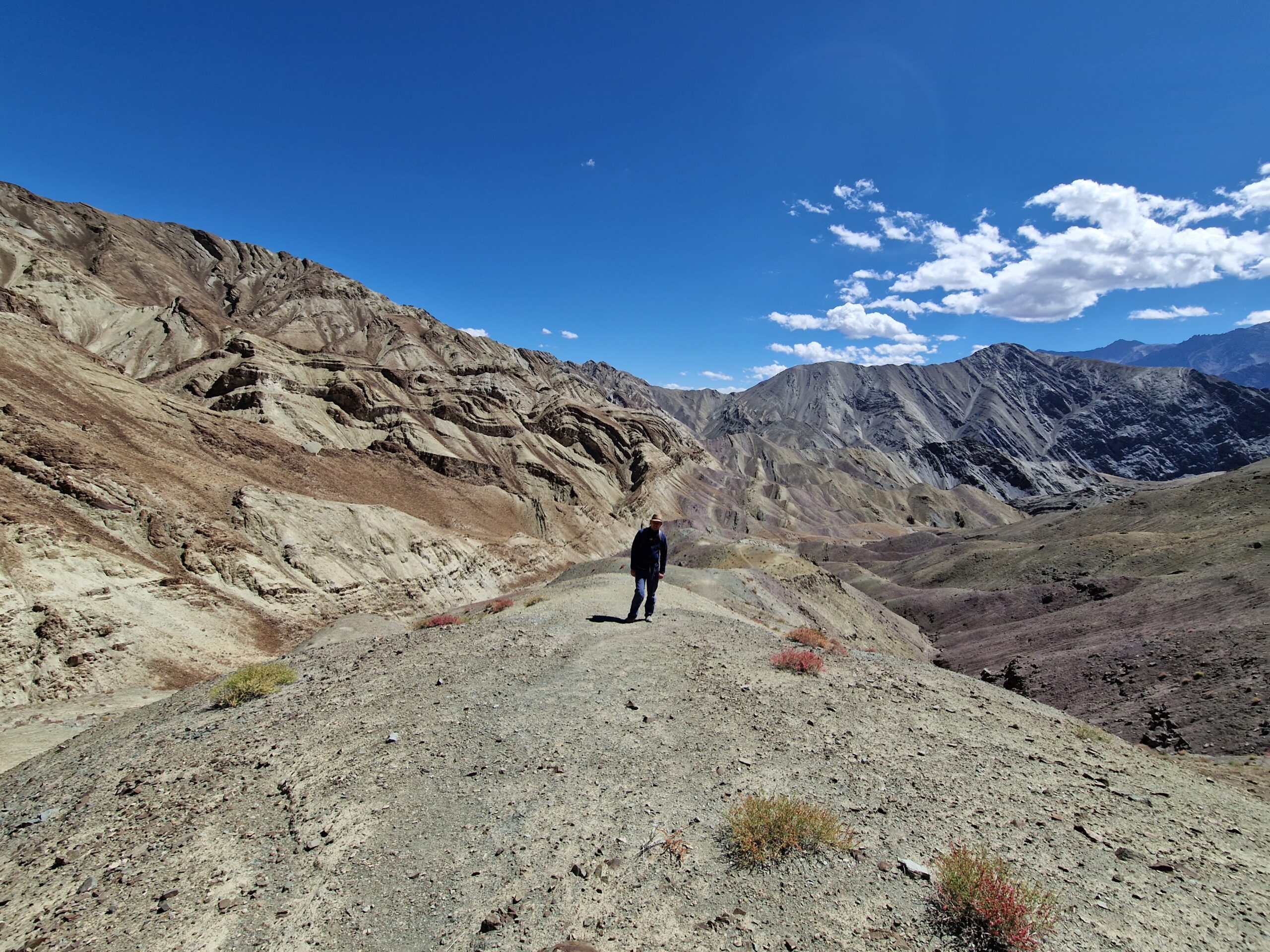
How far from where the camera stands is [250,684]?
25.7ft

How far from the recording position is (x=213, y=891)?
13.1ft

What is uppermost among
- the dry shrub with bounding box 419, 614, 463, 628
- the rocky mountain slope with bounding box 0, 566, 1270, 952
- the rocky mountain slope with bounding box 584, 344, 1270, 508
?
the rocky mountain slope with bounding box 584, 344, 1270, 508

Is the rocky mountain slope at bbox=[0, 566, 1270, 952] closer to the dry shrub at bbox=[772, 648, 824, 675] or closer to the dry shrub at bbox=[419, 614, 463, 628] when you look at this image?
the dry shrub at bbox=[772, 648, 824, 675]

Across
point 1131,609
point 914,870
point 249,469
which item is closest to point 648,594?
point 914,870

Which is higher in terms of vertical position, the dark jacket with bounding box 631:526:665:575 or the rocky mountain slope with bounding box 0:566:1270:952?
the dark jacket with bounding box 631:526:665:575

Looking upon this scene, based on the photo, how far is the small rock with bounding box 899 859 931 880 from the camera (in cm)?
390

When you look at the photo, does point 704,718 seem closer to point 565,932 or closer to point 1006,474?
point 565,932

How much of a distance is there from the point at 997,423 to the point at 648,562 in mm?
185661

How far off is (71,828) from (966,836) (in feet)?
24.9

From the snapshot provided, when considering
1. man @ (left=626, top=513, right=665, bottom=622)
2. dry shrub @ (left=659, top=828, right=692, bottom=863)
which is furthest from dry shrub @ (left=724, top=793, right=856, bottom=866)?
man @ (left=626, top=513, right=665, bottom=622)

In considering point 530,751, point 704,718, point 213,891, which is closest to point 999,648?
point 704,718

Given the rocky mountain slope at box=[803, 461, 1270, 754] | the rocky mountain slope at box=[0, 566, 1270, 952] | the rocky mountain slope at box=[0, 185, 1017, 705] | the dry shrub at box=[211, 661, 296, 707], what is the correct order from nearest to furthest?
the rocky mountain slope at box=[0, 566, 1270, 952] < the dry shrub at box=[211, 661, 296, 707] < the rocky mountain slope at box=[803, 461, 1270, 754] < the rocky mountain slope at box=[0, 185, 1017, 705]

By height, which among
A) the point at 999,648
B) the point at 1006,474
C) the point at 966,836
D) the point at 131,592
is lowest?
the point at 131,592

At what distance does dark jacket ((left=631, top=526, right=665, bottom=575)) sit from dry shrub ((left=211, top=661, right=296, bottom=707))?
5683 millimetres
